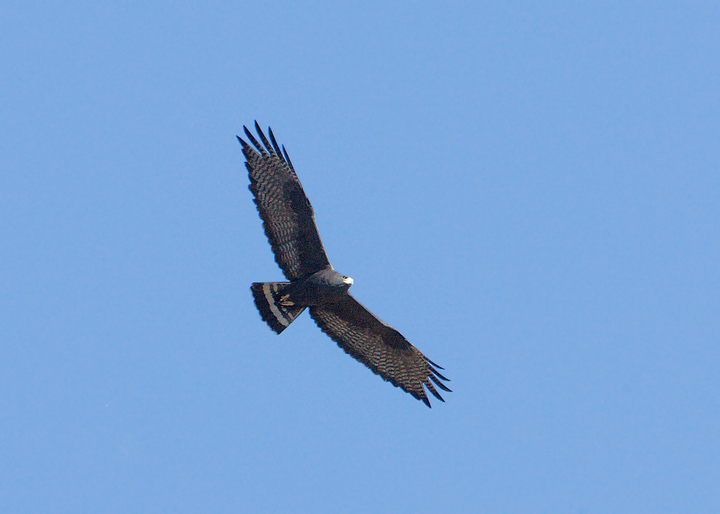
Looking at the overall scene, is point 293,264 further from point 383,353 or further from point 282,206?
point 383,353

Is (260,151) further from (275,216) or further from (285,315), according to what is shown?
(285,315)

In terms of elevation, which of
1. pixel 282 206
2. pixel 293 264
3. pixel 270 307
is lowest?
pixel 270 307

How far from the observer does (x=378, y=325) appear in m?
16.0

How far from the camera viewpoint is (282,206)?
15.4m

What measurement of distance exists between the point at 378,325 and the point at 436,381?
147 cm

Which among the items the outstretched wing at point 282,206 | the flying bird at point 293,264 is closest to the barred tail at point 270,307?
the flying bird at point 293,264

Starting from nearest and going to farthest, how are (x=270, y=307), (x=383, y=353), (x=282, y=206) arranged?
1. (x=282, y=206)
2. (x=270, y=307)
3. (x=383, y=353)

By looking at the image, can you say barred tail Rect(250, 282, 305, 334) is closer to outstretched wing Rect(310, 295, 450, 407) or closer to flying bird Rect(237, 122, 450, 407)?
flying bird Rect(237, 122, 450, 407)

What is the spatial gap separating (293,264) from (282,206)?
0.97m

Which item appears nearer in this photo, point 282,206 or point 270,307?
point 282,206

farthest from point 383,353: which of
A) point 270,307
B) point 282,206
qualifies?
point 282,206

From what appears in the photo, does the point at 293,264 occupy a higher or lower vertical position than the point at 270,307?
higher

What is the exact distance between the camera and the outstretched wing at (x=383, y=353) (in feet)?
53.6

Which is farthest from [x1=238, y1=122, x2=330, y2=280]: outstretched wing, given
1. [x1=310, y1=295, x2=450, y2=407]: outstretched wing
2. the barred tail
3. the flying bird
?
[x1=310, y1=295, x2=450, y2=407]: outstretched wing
